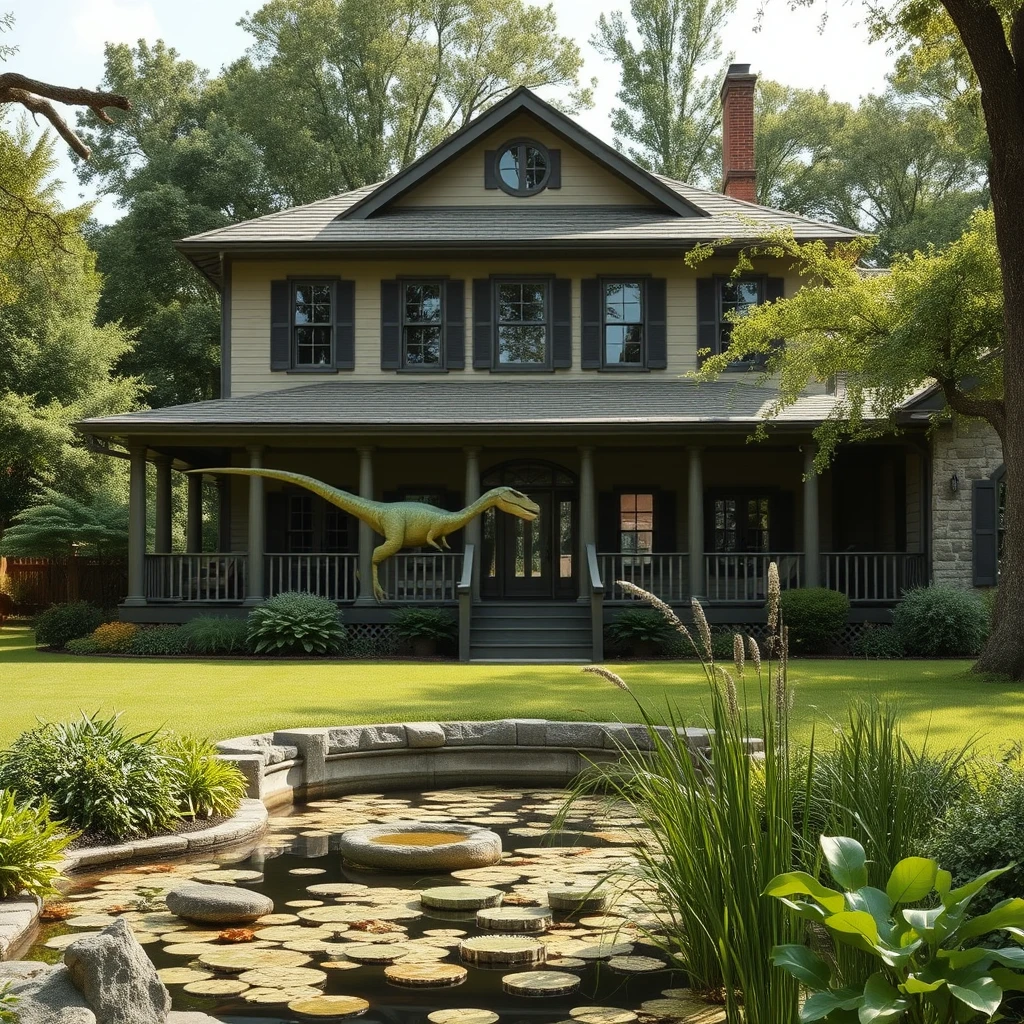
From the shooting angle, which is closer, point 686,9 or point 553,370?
point 553,370

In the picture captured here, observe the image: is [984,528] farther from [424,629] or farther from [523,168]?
[523,168]

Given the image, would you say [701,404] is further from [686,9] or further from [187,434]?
[686,9]

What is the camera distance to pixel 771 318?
16.9 meters

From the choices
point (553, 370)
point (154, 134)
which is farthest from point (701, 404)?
point (154, 134)

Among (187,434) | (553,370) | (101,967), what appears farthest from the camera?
(553,370)

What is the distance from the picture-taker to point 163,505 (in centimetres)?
2156

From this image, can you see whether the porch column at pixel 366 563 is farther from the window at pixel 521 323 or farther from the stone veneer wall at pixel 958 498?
the stone veneer wall at pixel 958 498

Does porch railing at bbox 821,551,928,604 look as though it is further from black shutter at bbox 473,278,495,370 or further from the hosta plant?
the hosta plant

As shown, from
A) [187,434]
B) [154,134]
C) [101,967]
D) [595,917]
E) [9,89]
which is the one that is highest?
[154,134]

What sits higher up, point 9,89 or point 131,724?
point 9,89

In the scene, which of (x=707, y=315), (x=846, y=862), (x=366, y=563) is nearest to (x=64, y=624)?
(x=366, y=563)

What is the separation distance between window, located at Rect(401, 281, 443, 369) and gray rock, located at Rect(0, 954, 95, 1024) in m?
17.9

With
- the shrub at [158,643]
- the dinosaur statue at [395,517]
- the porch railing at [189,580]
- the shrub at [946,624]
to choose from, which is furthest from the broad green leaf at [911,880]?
the porch railing at [189,580]

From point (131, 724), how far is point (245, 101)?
107 feet
